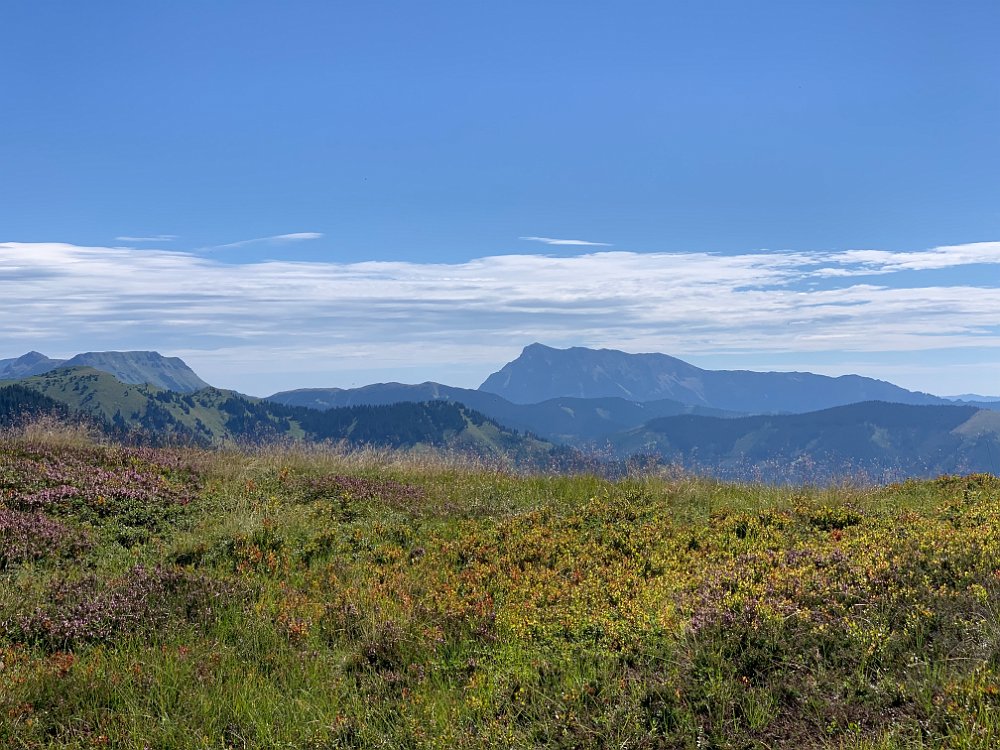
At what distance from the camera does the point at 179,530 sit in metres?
12.6

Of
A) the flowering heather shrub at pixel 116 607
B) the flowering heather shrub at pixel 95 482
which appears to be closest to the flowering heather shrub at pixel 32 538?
the flowering heather shrub at pixel 95 482

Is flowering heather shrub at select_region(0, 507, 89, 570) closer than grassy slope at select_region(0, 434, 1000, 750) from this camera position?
No

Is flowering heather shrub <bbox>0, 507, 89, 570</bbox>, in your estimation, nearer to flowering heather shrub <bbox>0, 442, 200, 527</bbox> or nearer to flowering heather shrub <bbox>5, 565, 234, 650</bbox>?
flowering heather shrub <bbox>0, 442, 200, 527</bbox>

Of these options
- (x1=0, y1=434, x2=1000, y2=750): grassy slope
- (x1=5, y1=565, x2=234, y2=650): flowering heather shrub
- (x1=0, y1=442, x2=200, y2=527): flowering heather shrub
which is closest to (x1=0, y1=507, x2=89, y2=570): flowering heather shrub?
(x1=0, y1=434, x2=1000, y2=750): grassy slope

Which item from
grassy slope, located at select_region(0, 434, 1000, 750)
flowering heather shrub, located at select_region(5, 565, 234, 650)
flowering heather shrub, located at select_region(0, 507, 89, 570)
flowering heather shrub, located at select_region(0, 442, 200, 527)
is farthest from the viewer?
flowering heather shrub, located at select_region(0, 442, 200, 527)

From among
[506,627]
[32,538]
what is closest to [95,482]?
[32,538]

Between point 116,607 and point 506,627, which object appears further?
point 116,607

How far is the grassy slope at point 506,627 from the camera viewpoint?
5.27m

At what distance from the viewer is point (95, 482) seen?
45.0 feet

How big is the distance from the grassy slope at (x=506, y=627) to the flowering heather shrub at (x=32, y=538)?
53 mm

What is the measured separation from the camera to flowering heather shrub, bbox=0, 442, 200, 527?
12.8m

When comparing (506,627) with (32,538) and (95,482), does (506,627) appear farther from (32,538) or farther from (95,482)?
(95,482)

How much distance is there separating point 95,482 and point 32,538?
2.72m

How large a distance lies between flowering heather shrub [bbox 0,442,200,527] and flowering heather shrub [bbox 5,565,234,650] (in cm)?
385
